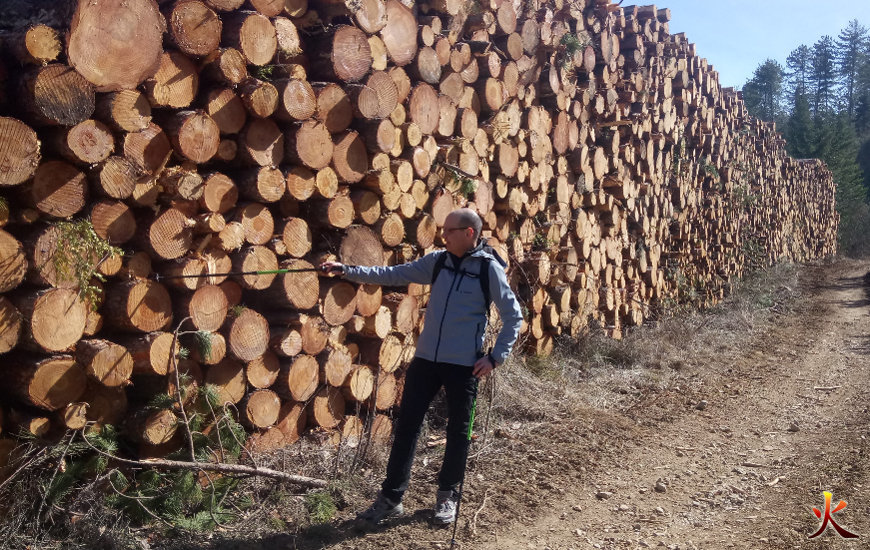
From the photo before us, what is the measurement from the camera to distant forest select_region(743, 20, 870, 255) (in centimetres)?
2862

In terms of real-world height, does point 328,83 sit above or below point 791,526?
above

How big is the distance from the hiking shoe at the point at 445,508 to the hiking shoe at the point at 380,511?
22cm

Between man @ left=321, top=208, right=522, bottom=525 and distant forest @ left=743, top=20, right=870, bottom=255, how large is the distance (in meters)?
27.1

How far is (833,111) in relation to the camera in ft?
141

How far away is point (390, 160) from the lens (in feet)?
17.0

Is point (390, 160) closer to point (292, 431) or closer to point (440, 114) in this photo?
point (440, 114)

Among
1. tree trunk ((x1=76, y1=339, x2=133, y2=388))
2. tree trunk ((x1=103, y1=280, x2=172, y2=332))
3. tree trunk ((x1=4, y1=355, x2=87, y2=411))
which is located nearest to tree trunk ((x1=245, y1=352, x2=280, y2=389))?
tree trunk ((x1=103, y1=280, x2=172, y2=332))

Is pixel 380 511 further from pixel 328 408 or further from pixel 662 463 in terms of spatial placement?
pixel 662 463

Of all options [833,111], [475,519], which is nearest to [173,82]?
[475,519]

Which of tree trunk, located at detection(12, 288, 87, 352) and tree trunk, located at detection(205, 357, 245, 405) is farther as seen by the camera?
tree trunk, located at detection(205, 357, 245, 405)

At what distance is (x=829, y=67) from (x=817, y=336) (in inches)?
2178

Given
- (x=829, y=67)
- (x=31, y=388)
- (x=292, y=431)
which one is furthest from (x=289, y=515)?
(x=829, y=67)

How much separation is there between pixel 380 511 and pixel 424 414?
579mm

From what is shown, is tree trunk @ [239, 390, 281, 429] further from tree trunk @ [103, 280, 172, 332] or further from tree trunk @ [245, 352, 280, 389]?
tree trunk @ [103, 280, 172, 332]
